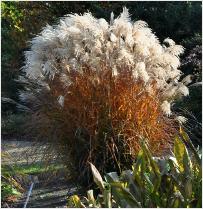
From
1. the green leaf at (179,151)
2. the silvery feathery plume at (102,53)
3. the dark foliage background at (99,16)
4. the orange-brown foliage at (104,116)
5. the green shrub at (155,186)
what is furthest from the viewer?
the dark foliage background at (99,16)

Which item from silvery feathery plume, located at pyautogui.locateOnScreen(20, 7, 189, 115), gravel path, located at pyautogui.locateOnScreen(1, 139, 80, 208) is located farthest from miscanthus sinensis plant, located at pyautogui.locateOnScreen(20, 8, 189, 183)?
gravel path, located at pyautogui.locateOnScreen(1, 139, 80, 208)

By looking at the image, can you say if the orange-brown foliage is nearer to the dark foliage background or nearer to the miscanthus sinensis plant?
the miscanthus sinensis plant

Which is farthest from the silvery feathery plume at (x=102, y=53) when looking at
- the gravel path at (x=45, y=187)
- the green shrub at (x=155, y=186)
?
the green shrub at (x=155, y=186)

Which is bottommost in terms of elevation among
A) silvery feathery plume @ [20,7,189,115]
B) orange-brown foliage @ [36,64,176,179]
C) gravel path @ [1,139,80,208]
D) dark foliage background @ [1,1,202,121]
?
gravel path @ [1,139,80,208]

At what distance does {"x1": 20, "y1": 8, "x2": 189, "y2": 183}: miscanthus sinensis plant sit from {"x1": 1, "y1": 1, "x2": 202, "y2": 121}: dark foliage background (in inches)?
152

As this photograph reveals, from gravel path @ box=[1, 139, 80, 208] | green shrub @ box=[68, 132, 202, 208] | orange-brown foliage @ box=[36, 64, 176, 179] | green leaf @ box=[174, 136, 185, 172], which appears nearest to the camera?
green shrub @ box=[68, 132, 202, 208]

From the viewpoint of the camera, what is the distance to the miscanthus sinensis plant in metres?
4.58

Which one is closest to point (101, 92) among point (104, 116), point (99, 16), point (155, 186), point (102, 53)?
point (104, 116)

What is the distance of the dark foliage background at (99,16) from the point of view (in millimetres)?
9688

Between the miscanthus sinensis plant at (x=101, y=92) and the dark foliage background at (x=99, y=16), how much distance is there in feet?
12.7

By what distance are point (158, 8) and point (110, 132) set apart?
6.76 m

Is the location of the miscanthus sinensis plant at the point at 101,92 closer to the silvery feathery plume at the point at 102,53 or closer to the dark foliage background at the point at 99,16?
the silvery feathery plume at the point at 102,53

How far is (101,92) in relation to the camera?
4543mm

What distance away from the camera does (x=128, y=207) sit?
116 inches
